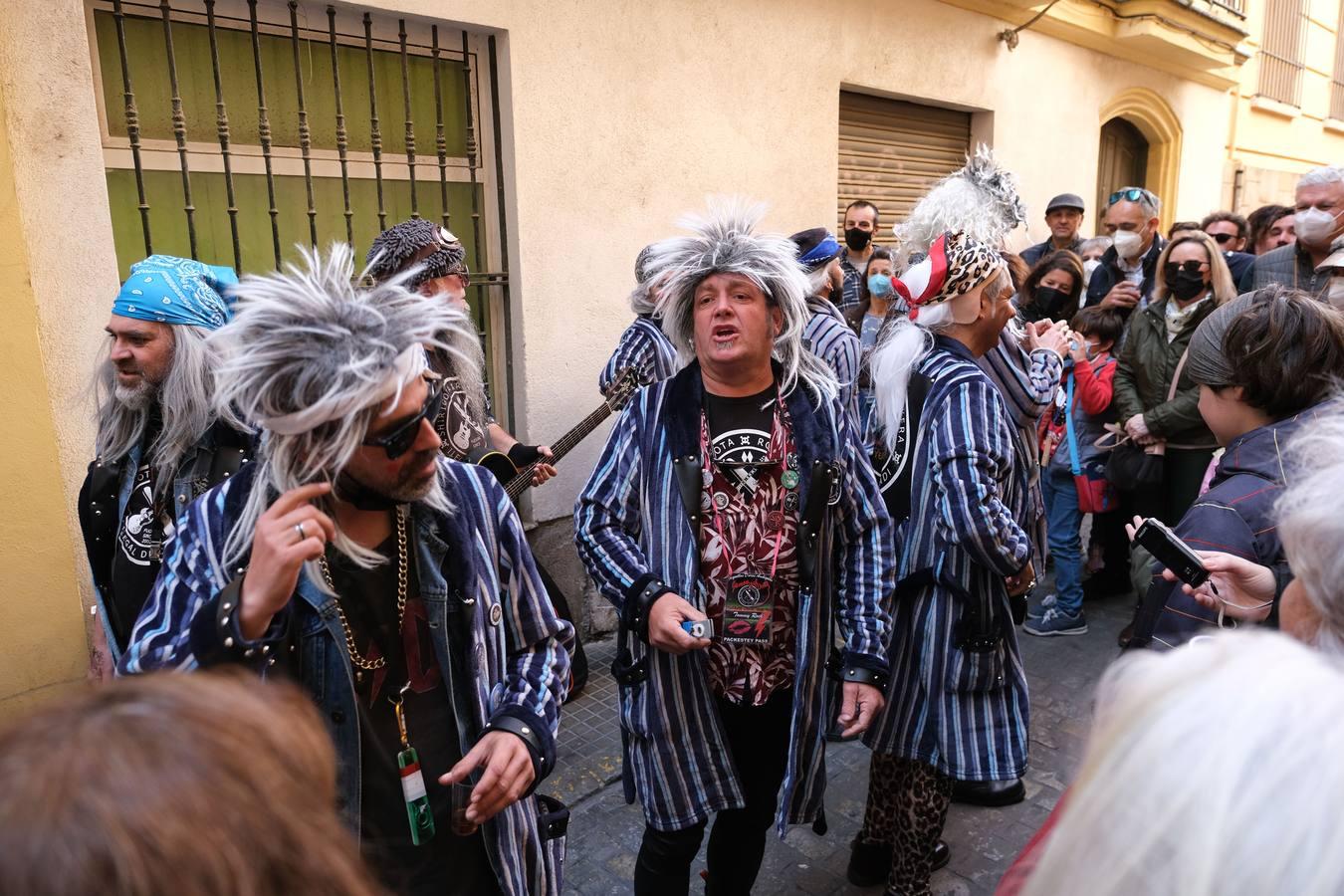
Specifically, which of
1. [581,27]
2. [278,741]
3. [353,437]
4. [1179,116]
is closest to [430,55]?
[581,27]

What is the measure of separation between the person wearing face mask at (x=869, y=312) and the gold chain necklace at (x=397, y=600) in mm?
1801

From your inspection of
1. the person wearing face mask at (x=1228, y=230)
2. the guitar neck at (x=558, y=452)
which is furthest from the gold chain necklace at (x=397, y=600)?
the person wearing face mask at (x=1228, y=230)

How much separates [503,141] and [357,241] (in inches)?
34.7

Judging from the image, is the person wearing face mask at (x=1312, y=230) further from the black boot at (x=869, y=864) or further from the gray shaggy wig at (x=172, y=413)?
the gray shaggy wig at (x=172, y=413)

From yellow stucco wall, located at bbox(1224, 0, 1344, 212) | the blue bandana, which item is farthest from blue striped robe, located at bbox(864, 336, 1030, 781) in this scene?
yellow stucco wall, located at bbox(1224, 0, 1344, 212)

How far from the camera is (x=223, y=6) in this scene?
363 cm

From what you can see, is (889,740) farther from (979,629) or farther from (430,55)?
(430,55)

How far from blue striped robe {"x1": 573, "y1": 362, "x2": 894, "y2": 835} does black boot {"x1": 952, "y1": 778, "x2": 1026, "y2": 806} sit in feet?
4.11

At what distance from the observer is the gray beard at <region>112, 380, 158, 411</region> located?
88.5 inches

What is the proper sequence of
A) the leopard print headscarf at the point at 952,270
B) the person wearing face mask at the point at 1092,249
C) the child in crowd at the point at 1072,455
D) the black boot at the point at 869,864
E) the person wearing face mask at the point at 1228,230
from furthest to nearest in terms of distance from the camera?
the person wearing face mask at the point at 1092,249, the person wearing face mask at the point at 1228,230, the child in crowd at the point at 1072,455, the black boot at the point at 869,864, the leopard print headscarf at the point at 952,270

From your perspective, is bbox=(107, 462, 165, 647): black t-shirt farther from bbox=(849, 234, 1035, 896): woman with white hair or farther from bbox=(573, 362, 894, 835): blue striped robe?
bbox=(849, 234, 1035, 896): woman with white hair

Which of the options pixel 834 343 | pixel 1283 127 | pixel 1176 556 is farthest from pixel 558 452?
pixel 1283 127

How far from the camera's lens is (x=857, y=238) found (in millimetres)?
5988

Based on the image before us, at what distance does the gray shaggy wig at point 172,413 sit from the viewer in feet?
7.30
